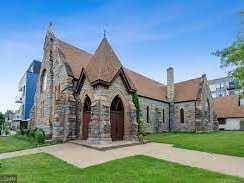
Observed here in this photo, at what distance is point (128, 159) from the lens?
11.1m

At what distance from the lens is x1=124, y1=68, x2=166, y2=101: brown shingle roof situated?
1148 inches

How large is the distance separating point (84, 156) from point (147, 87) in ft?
68.1

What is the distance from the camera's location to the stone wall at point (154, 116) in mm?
28094

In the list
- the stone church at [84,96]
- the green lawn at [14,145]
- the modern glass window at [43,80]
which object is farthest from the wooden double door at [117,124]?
the modern glass window at [43,80]

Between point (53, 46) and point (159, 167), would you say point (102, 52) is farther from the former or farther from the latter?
point (159, 167)

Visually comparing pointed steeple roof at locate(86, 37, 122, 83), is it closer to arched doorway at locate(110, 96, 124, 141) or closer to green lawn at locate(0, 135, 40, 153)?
arched doorway at locate(110, 96, 124, 141)

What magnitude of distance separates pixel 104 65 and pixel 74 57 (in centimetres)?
542

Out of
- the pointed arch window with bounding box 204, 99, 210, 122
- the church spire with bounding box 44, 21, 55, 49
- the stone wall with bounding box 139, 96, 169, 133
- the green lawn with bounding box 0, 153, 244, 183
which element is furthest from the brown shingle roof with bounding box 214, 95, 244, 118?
the green lawn with bounding box 0, 153, 244, 183

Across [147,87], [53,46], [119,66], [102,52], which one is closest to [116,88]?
[119,66]

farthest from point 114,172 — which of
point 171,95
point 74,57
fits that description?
point 171,95

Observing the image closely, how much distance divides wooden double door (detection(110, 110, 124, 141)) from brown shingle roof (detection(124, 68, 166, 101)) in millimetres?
9327

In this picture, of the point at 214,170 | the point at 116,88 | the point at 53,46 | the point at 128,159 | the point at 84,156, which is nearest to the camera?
the point at 214,170

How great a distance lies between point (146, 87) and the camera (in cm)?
3142

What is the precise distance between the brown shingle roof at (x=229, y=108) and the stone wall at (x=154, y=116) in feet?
48.4
